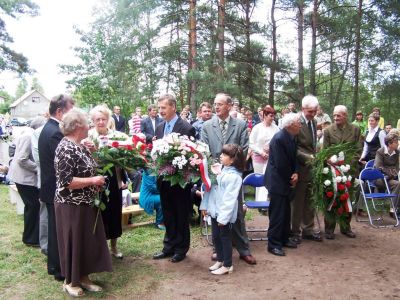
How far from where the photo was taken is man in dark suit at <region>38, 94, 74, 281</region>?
3.79 metres

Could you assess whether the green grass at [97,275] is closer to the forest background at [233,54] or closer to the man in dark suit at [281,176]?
the man in dark suit at [281,176]

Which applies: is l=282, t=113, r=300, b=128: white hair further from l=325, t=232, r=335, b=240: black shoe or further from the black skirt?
the black skirt

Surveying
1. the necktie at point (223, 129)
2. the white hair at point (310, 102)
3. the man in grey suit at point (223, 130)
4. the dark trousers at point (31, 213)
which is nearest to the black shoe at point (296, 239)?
the man in grey suit at point (223, 130)

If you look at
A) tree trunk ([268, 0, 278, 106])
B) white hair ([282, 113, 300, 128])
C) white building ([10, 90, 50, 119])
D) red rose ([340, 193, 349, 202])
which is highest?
white building ([10, 90, 50, 119])

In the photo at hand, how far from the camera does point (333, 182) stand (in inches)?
205

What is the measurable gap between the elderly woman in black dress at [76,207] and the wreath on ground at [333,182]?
3004 millimetres

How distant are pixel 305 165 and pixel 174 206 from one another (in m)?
2.02

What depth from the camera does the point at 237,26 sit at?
1653 cm

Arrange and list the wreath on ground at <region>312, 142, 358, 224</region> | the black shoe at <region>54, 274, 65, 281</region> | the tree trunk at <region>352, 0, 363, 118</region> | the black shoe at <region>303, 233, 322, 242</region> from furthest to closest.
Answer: the tree trunk at <region>352, 0, 363, 118</region>, the black shoe at <region>303, 233, 322, 242</region>, the wreath on ground at <region>312, 142, 358, 224</region>, the black shoe at <region>54, 274, 65, 281</region>

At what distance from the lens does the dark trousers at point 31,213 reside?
5289 millimetres

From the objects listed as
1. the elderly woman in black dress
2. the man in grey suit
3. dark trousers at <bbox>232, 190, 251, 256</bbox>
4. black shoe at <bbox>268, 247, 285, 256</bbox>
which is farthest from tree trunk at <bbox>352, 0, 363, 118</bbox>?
the elderly woman in black dress

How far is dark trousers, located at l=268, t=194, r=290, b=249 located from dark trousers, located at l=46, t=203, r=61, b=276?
2.64 meters

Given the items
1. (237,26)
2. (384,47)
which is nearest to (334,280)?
(237,26)

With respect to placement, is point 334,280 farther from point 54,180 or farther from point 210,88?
point 210,88
